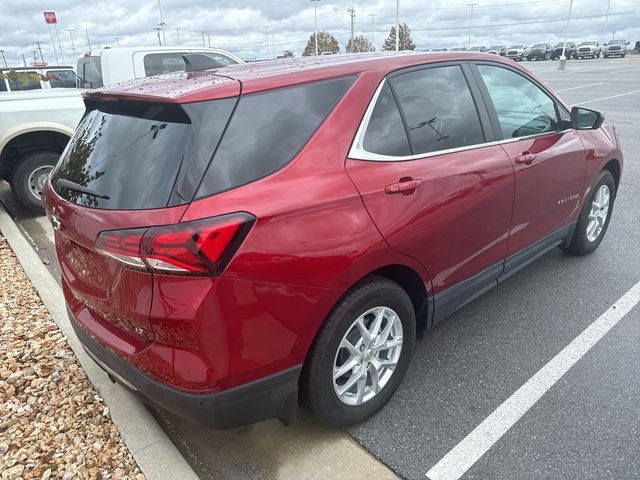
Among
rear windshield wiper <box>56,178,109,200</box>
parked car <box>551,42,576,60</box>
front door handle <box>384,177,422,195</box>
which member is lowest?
parked car <box>551,42,576,60</box>

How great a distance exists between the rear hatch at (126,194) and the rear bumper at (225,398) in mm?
147

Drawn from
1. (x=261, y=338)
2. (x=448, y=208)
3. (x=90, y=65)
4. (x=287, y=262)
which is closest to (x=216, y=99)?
(x=287, y=262)

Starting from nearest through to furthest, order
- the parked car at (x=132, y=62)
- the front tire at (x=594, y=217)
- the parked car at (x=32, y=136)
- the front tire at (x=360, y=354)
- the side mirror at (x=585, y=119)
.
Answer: the front tire at (x=360, y=354) → the side mirror at (x=585, y=119) → the front tire at (x=594, y=217) → the parked car at (x=32, y=136) → the parked car at (x=132, y=62)

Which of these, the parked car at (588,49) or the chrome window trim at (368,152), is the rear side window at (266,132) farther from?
the parked car at (588,49)

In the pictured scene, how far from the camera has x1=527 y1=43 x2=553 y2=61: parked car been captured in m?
52.8

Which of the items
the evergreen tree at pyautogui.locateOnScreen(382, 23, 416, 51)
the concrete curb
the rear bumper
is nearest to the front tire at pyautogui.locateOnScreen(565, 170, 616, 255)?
the rear bumper

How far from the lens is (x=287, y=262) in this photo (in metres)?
1.96

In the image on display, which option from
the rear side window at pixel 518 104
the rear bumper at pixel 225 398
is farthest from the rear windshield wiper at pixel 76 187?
the rear side window at pixel 518 104

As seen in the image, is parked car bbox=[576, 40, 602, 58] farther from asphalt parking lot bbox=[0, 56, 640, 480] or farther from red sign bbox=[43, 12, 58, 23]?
asphalt parking lot bbox=[0, 56, 640, 480]

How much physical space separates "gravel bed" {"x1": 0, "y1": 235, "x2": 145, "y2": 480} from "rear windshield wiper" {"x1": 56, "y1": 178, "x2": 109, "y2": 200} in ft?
3.95

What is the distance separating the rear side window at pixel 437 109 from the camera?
261 cm

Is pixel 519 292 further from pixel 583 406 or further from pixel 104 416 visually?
pixel 104 416

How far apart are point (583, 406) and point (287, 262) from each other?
6.12ft

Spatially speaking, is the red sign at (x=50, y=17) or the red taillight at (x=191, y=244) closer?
the red taillight at (x=191, y=244)
